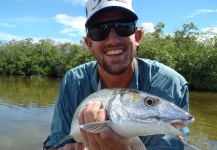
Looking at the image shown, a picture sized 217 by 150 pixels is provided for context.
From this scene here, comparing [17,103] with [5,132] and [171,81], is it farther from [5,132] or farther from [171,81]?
[171,81]

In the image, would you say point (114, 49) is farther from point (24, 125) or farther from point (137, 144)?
point (24, 125)

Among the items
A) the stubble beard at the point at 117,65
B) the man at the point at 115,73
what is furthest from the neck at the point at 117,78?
the stubble beard at the point at 117,65

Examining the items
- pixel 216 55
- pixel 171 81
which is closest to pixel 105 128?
pixel 171 81

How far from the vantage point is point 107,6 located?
11.1 ft

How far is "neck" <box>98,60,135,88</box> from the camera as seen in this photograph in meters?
3.67

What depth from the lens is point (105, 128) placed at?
243 centimetres

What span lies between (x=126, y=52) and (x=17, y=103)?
74.6 feet

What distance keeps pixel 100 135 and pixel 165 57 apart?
136ft

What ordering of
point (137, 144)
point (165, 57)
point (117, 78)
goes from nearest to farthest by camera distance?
1. point (137, 144)
2. point (117, 78)
3. point (165, 57)

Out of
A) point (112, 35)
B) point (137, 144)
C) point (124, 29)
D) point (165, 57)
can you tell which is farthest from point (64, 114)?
point (165, 57)

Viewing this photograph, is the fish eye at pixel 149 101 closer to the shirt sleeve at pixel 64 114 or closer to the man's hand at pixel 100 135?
the man's hand at pixel 100 135

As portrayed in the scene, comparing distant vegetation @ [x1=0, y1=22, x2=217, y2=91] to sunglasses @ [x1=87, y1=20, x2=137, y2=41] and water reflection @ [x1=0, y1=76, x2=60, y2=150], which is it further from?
sunglasses @ [x1=87, y1=20, x2=137, y2=41]

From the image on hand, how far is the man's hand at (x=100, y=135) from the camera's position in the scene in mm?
2455

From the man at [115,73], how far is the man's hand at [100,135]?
1.75ft
